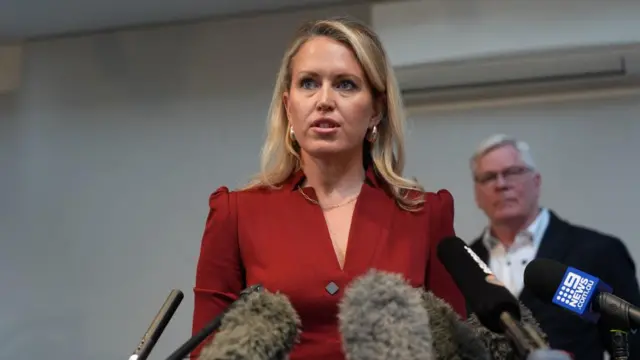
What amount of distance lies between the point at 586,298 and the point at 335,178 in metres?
0.44

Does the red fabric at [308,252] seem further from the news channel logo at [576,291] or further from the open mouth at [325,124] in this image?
the news channel logo at [576,291]

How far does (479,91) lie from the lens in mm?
2215

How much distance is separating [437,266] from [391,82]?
0.94ft

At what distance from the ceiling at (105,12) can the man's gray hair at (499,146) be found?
635 mm

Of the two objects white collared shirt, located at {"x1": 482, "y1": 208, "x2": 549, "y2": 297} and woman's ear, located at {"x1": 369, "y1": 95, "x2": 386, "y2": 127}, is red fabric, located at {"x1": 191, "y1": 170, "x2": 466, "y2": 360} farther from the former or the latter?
white collared shirt, located at {"x1": 482, "y1": 208, "x2": 549, "y2": 297}

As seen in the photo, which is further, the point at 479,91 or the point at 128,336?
the point at 128,336

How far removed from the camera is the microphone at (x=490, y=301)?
63 cm

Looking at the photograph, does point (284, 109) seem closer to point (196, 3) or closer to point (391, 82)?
point (391, 82)

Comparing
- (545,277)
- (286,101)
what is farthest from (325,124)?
(545,277)

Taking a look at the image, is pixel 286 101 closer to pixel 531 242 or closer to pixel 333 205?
pixel 333 205

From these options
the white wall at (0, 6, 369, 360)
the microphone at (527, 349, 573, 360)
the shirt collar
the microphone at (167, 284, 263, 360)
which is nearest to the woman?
the microphone at (167, 284, 263, 360)

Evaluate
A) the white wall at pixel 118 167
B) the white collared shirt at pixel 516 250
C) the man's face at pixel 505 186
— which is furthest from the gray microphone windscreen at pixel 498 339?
the white wall at pixel 118 167

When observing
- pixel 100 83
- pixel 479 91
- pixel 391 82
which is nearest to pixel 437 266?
pixel 391 82

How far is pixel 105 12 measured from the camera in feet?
8.31
